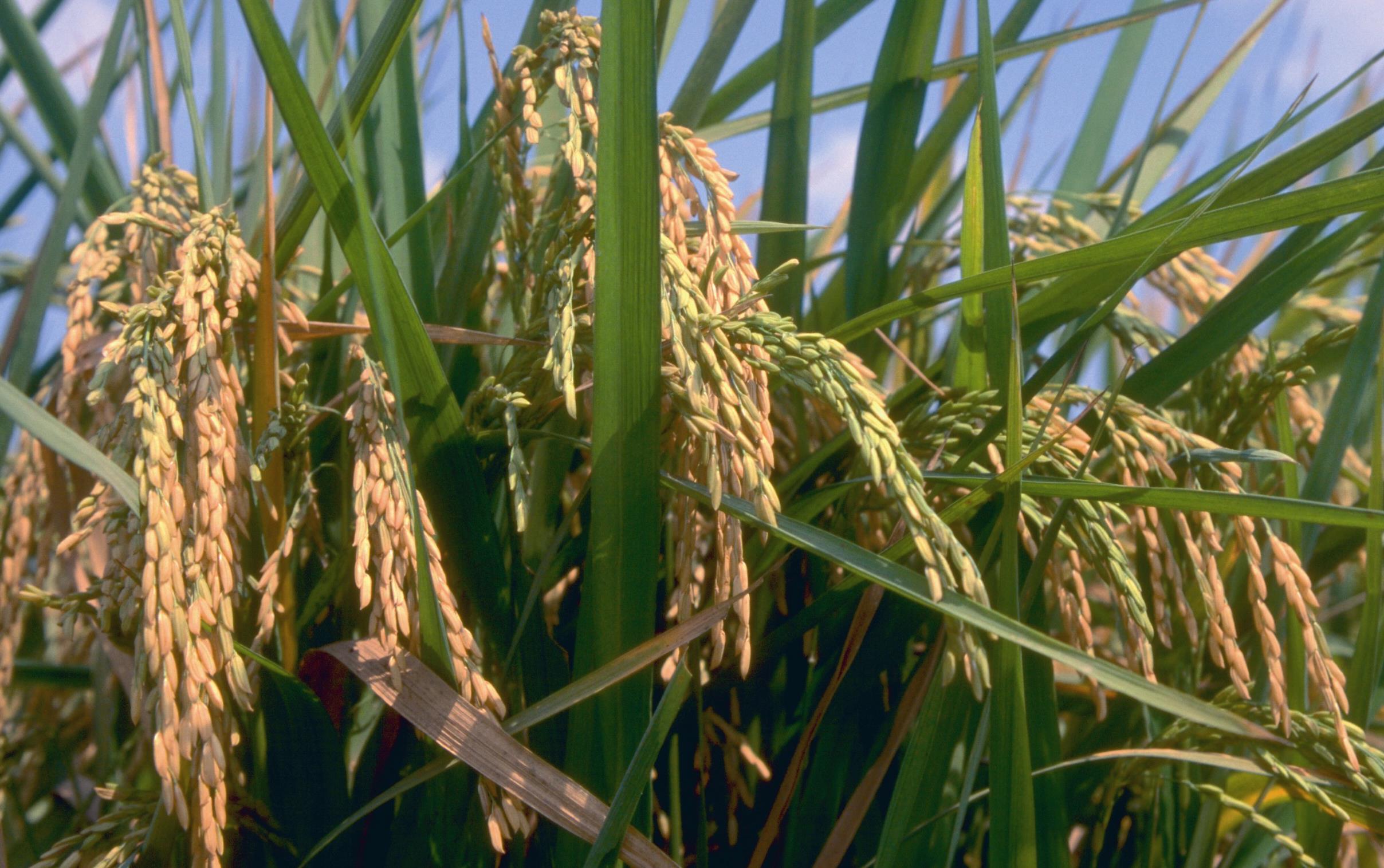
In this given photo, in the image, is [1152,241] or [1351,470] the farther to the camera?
[1351,470]

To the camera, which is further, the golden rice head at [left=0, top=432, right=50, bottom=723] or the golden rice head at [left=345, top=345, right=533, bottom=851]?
the golden rice head at [left=0, top=432, right=50, bottom=723]

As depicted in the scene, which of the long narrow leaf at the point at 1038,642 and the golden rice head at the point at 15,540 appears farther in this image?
the golden rice head at the point at 15,540

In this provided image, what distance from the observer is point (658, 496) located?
0.67m

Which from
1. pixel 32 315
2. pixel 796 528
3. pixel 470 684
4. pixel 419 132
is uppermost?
pixel 419 132

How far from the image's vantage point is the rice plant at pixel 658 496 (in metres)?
0.62

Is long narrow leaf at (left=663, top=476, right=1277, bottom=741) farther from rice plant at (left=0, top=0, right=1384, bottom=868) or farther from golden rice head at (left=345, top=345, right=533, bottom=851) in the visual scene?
golden rice head at (left=345, top=345, right=533, bottom=851)

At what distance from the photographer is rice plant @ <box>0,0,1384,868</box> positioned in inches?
24.6

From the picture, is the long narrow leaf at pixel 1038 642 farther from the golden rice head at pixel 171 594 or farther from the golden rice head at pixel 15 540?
the golden rice head at pixel 15 540

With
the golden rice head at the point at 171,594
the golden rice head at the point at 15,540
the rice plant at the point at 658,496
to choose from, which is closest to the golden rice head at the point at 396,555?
the rice plant at the point at 658,496

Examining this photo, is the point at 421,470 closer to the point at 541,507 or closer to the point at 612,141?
the point at 541,507

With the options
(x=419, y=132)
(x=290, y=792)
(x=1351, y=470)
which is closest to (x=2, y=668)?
(x=290, y=792)

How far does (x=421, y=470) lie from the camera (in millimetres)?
727

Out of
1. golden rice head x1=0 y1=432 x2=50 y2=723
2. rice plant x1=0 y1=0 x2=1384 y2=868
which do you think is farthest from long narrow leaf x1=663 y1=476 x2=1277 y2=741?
golden rice head x1=0 y1=432 x2=50 y2=723

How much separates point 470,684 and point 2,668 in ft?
1.77
